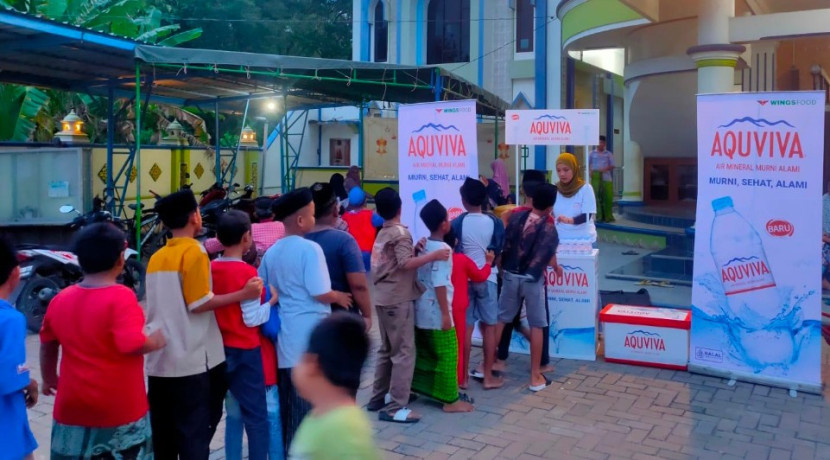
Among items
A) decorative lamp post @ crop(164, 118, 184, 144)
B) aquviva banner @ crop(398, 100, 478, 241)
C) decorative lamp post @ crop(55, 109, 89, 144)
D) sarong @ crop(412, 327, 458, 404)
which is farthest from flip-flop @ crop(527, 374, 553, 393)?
decorative lamp post @ crop(164, 118, 184, 144)

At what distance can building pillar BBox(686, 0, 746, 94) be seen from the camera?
9.85 m

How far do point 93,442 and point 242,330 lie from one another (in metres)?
0.94

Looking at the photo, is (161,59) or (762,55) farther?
(762,55)

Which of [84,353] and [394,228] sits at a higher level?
[394,228]

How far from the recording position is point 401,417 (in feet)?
17.8

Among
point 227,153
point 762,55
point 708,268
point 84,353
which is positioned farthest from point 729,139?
point 227,153

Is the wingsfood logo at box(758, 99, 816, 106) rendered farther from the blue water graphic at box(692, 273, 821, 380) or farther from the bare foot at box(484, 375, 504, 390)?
the bare foot at box(484, 375, 504, 390)

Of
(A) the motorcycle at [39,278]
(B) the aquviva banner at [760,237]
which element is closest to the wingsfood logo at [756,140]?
(B) the aquviva banner at [760,237]

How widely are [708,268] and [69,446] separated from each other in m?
4.98

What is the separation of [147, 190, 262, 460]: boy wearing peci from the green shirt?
4.69 feet

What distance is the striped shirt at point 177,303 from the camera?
11.9 feet

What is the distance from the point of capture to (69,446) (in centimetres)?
326

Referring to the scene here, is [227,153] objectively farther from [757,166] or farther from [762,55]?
[757,166]

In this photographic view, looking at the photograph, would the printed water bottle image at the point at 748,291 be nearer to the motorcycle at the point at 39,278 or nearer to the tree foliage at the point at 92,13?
the motorcycle at the point at 39,278
